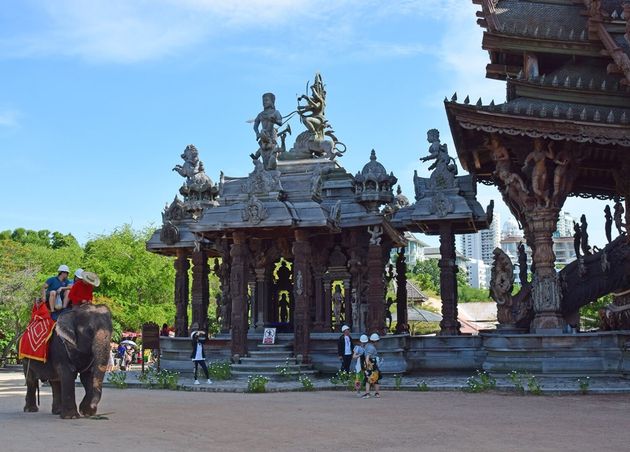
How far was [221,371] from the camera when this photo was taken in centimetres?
2028

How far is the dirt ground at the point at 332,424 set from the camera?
9.30 m

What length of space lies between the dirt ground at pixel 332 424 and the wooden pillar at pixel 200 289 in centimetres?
832

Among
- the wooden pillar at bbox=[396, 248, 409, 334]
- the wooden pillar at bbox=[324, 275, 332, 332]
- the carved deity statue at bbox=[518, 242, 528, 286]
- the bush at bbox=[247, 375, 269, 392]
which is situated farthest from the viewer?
the wooden pillar at bbox=[396, 248, 409, 334]

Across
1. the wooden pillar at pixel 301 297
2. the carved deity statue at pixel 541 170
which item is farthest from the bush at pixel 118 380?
the carved deity statue at pixel 541 170

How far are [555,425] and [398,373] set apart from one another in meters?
9.55

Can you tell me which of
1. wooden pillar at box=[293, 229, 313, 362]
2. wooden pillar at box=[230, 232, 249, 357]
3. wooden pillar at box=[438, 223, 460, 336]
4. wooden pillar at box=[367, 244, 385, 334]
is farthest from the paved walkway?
wooden pillar at box=[367, 244, 385, 334]

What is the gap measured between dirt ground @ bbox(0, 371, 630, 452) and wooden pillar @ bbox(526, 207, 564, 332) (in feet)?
12.4

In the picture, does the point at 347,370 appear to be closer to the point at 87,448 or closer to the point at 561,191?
the point at 561,191

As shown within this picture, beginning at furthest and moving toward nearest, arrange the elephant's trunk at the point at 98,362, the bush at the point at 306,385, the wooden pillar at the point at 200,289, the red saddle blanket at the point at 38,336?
the wooden pillar at the point at 200,289
the bush at the point at 306,385
the red saddle blanket at the point at 38,336
the elephant's trunk at the point at 98,362

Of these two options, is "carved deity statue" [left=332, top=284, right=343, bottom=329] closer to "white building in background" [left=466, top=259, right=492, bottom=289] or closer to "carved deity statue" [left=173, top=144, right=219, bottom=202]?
"carved deity statue" [left=173, top=144, right=219, bottom=202]

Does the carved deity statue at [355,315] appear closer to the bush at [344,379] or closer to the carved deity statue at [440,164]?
the bush at [344,379]

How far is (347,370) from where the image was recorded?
20.3m

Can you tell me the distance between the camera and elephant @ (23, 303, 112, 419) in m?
11.4

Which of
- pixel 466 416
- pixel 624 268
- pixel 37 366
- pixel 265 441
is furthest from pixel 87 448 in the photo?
pixel 624 268
